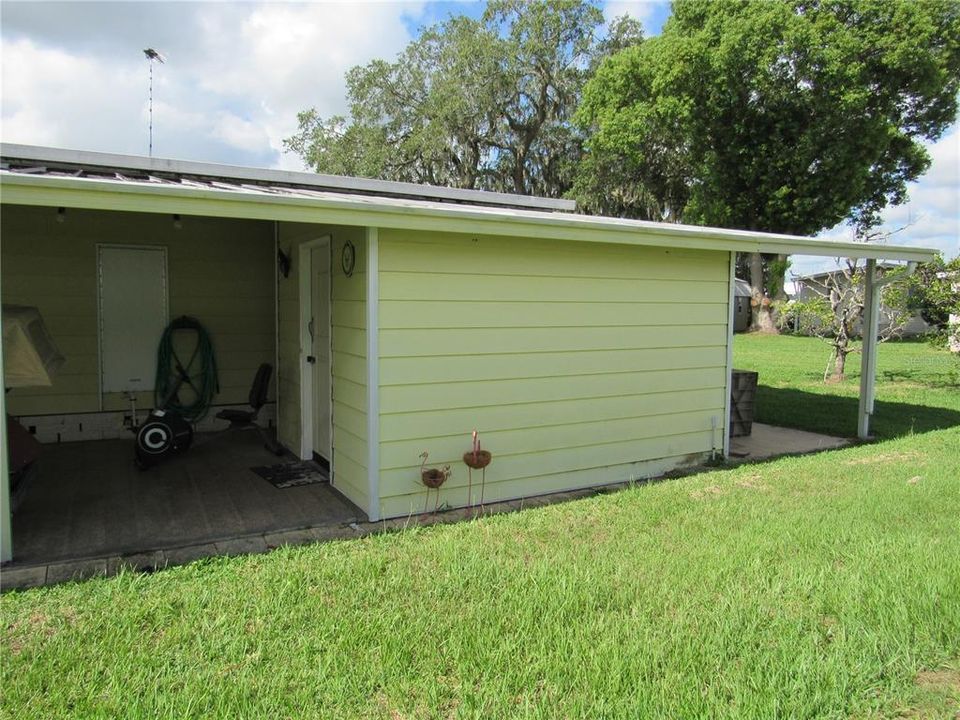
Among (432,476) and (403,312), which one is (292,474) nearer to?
→ (432,476)

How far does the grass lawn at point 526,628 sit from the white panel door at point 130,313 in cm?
417

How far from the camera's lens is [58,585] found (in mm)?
3340

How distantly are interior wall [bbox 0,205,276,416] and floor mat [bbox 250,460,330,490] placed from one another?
1985 mm

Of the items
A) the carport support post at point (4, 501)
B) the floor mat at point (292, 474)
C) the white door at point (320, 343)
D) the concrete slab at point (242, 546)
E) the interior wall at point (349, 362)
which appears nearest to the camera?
the carport support post at point (4, 501)

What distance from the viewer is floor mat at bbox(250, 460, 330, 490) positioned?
5397 millimetres

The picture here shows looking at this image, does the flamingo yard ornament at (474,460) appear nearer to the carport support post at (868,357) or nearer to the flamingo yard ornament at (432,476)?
the flamingo yard ornament at (432,476)

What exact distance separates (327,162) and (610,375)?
2353cm

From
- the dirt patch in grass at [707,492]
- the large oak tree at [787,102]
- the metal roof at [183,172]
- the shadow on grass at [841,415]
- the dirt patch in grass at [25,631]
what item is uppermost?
the large oak tree at [787,102]

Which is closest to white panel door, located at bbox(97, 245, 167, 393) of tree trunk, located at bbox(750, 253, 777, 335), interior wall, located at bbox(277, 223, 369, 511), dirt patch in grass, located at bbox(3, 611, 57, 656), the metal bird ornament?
interior wall, located at bbox(277, 223, 369, 511)

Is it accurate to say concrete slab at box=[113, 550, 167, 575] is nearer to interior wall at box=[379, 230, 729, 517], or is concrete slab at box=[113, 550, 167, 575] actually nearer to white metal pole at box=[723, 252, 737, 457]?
interior wall at box=[379, 230, 729, 517]

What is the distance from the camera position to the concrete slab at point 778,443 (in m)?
6.73

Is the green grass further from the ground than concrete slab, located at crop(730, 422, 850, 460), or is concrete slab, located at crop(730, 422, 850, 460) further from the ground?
the green grass

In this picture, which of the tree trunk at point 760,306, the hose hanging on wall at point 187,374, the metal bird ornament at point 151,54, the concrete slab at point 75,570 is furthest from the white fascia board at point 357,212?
the tree trunk at point 760,306

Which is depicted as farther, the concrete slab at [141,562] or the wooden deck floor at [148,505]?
the wooden deck floor at [148,505]
